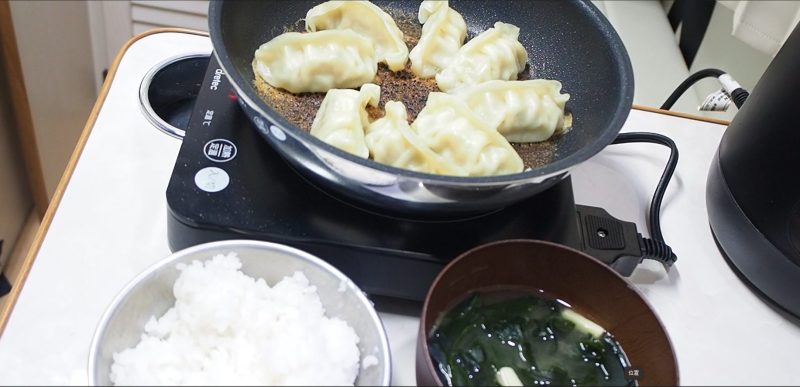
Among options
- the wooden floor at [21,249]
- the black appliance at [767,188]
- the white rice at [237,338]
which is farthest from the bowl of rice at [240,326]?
the wooden floor at [21,249]

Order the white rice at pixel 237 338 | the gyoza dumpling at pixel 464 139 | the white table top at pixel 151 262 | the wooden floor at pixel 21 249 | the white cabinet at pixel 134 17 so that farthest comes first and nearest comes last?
1. the white cabinet at pixel 134 17
2. the wooden floor at pixel 21 249
3. the gyoza dumpling at pixel 464 139
4. the white table top at pixel 151 262
5. the white rice at pixel 237 338

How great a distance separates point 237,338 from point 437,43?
0.51 m

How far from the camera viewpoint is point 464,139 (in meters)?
0.83

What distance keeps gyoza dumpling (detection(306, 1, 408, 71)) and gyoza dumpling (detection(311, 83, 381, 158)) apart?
108 millimetres

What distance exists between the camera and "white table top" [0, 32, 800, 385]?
2.38 feet

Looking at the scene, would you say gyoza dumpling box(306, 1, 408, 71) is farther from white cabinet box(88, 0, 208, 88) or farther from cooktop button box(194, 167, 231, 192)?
white cabinet box(88, 0, 208, 88)

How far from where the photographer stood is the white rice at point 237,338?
24.6 inches

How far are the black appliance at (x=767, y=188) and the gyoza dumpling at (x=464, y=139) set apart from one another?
0.28 metres

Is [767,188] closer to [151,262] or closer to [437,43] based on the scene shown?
[437,43]

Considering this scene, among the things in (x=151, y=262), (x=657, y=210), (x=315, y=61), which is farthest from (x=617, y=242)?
(x=151, y=262)

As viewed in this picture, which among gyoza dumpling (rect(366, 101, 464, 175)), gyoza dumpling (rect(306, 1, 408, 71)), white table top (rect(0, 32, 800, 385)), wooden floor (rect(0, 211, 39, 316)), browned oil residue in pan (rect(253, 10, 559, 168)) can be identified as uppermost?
gyoza dumpling (rect(306, 1, 408, 71))

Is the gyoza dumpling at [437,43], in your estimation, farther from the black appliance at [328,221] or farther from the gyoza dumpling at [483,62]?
the black appliance at [328,221]

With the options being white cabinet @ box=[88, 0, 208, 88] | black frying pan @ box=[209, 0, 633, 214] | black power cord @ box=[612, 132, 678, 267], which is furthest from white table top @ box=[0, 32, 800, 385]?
white cabinet @ box=[88, 0, 208, 88]

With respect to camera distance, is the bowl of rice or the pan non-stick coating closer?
the bowl of rice
